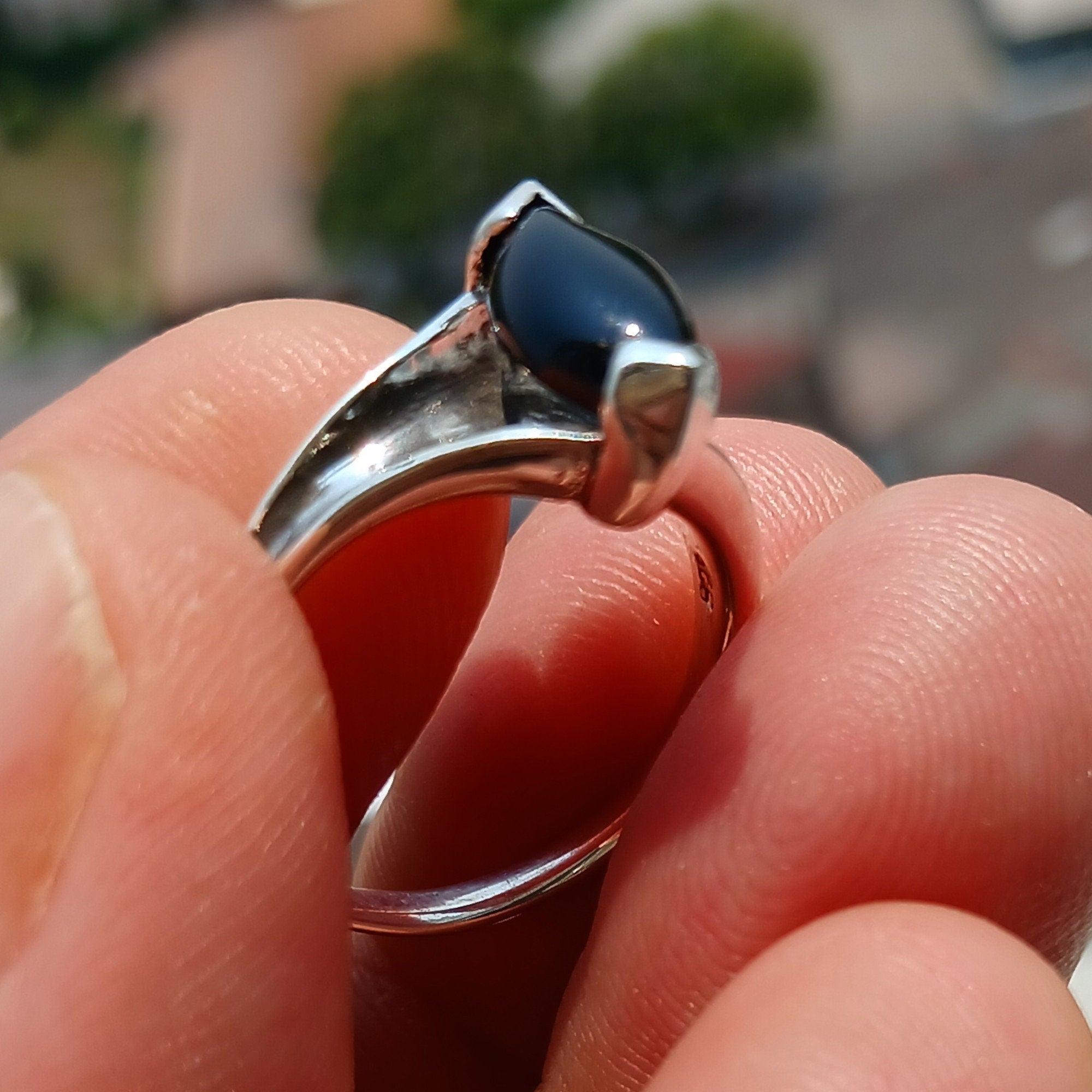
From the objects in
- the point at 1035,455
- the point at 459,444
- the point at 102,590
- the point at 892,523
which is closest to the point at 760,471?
the point at 892,523

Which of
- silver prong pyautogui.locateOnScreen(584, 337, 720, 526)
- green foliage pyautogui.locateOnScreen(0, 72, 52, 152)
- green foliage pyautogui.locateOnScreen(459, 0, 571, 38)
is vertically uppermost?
green foliage pyautogui.locateOnScreen(0, 72, 52, 152)

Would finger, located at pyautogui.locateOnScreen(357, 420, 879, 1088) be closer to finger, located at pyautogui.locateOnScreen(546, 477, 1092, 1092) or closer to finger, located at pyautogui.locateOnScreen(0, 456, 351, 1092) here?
finger, located at pyautogui.locateOnScreen(546, 477, 1092, 1092)

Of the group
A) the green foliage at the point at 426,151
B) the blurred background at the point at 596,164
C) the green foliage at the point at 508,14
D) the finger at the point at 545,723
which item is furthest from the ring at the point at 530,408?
the green foliage at the point at 508,14

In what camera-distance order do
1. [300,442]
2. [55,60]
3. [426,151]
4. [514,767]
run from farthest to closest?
[55,60], [426,151], [514,767], [300,442]

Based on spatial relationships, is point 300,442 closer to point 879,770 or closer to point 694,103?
point 879,770

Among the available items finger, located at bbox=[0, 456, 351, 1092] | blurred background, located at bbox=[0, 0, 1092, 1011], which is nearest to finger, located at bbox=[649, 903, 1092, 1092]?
finger, located at bbox=[0, 456, 351, 1092]

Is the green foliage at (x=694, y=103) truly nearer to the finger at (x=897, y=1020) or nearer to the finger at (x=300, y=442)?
the finger at (x=300, y=442)

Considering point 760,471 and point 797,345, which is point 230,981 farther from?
point 797,345

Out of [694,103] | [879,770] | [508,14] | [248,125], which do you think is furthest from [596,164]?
[879,770]
